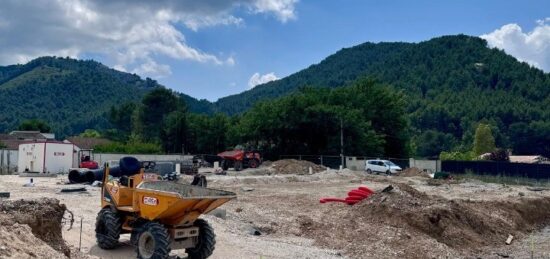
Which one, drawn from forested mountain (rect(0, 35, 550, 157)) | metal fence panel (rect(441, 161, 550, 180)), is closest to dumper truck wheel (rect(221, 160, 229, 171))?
metal fence panel (rect(441, 161, 550, 180))

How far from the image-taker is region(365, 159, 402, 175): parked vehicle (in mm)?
53656

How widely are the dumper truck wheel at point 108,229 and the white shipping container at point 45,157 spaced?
105 feet

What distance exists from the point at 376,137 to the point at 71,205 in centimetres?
5222

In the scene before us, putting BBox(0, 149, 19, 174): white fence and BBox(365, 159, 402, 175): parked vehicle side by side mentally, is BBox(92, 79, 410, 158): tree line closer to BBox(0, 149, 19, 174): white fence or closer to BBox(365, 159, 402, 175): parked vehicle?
BBox(365, 159, 402, 175): parked vehicle

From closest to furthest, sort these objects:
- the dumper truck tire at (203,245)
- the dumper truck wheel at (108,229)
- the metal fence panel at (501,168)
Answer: the dumper truck tire at (203,245), the dumper truck wheel at (108,229), the metal fence panel at (501,168)

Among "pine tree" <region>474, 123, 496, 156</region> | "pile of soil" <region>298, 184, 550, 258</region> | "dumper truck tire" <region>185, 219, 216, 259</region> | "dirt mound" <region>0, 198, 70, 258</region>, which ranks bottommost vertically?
"pile of soil" <region>298, 184, 550, 258</region>

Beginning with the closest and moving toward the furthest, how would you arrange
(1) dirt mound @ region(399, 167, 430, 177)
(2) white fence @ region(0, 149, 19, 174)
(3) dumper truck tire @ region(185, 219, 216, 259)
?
(3) dumper truck tire @ region(185, 219, 216, 259)
(2) white fence @ region(0, 149, 19, 174)
(1) dirt mound @ region(399, 167, 430, 177)

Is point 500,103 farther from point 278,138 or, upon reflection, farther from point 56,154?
point 56,154

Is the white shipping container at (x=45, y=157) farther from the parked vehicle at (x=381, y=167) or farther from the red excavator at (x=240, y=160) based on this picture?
the parked vehicle at (x=381, y=167)

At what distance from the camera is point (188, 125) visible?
84188 millimetres

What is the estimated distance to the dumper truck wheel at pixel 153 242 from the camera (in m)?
10.5

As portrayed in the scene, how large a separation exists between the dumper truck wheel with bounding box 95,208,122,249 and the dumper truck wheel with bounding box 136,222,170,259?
1.13 meters

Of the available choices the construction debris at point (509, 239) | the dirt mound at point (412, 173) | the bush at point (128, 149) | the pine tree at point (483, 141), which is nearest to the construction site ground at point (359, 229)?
the construction debris at point (509, 239)

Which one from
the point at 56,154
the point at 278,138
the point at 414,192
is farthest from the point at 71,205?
the point at 278,138
